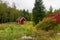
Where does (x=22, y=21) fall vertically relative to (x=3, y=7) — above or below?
below

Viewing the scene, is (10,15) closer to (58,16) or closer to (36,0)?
(36,0)

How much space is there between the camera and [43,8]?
47.6 metres

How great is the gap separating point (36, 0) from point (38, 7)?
5.41ft

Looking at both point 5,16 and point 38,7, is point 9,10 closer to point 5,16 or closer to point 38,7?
point 5,16

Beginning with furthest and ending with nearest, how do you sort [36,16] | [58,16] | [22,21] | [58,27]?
[22,21] → [36,16] → [58,16] → [58,27]

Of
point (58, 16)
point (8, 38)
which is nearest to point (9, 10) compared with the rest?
point (58, 16)

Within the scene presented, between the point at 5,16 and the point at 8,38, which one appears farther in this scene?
the point at 5,16

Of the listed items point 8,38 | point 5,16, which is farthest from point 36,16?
point 8,38

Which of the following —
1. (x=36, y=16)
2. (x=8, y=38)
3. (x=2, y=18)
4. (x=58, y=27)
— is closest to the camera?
(x=8, y=38)

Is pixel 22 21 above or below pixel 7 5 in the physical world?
below

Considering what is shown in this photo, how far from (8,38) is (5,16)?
46.8m

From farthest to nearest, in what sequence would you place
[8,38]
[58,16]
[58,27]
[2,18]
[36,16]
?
[2,18]
[36,16]
[58,16]
[58,27]
[8,38]

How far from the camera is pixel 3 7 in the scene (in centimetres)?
6112

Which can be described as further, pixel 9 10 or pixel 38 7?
pixel 9 10
